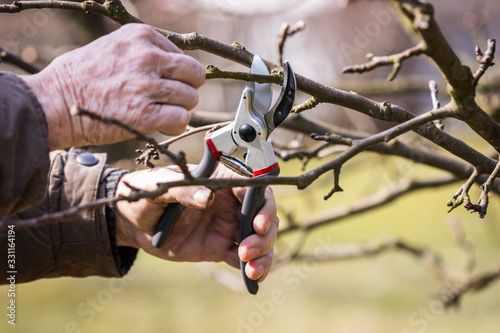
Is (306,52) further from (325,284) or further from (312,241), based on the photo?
(325,284)

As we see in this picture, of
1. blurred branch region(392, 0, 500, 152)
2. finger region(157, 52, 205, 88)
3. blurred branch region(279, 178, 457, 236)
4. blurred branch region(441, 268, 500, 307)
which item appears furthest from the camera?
blurred branch region(441, 268, 500, 307)

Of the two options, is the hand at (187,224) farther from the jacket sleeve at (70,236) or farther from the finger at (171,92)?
the finger at (171,92)

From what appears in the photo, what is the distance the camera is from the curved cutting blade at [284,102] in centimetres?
113

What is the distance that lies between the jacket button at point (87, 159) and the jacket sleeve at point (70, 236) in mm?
22

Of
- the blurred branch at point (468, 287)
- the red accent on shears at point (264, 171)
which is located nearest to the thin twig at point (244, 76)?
the red accent on shears at point (264, 171)

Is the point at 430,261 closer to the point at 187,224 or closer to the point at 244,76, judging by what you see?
the point at 187,224

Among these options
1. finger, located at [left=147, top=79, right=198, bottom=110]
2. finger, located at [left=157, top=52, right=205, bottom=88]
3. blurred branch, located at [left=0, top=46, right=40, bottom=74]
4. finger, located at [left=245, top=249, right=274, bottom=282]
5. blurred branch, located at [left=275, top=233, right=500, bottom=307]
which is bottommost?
blurred branch, located at [left=275, top=233, right=500, bottom=307]

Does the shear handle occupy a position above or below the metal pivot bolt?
below

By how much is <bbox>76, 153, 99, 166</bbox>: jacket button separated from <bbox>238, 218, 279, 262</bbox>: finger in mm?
739

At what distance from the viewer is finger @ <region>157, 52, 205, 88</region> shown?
1048 millimetres

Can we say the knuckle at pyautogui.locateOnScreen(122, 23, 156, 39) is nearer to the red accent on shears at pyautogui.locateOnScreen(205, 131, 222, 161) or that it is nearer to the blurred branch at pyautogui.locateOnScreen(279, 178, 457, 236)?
the red accent on shears at pyautogui.locateOnScreen(205, 131, 222, 161)

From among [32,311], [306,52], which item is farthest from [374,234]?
[32,311]

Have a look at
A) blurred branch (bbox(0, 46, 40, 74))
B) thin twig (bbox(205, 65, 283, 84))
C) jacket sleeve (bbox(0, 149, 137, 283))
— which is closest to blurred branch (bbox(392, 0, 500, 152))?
thin twig (bbox(205, 65, 283, 84))

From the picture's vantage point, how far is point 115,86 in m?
1.01
